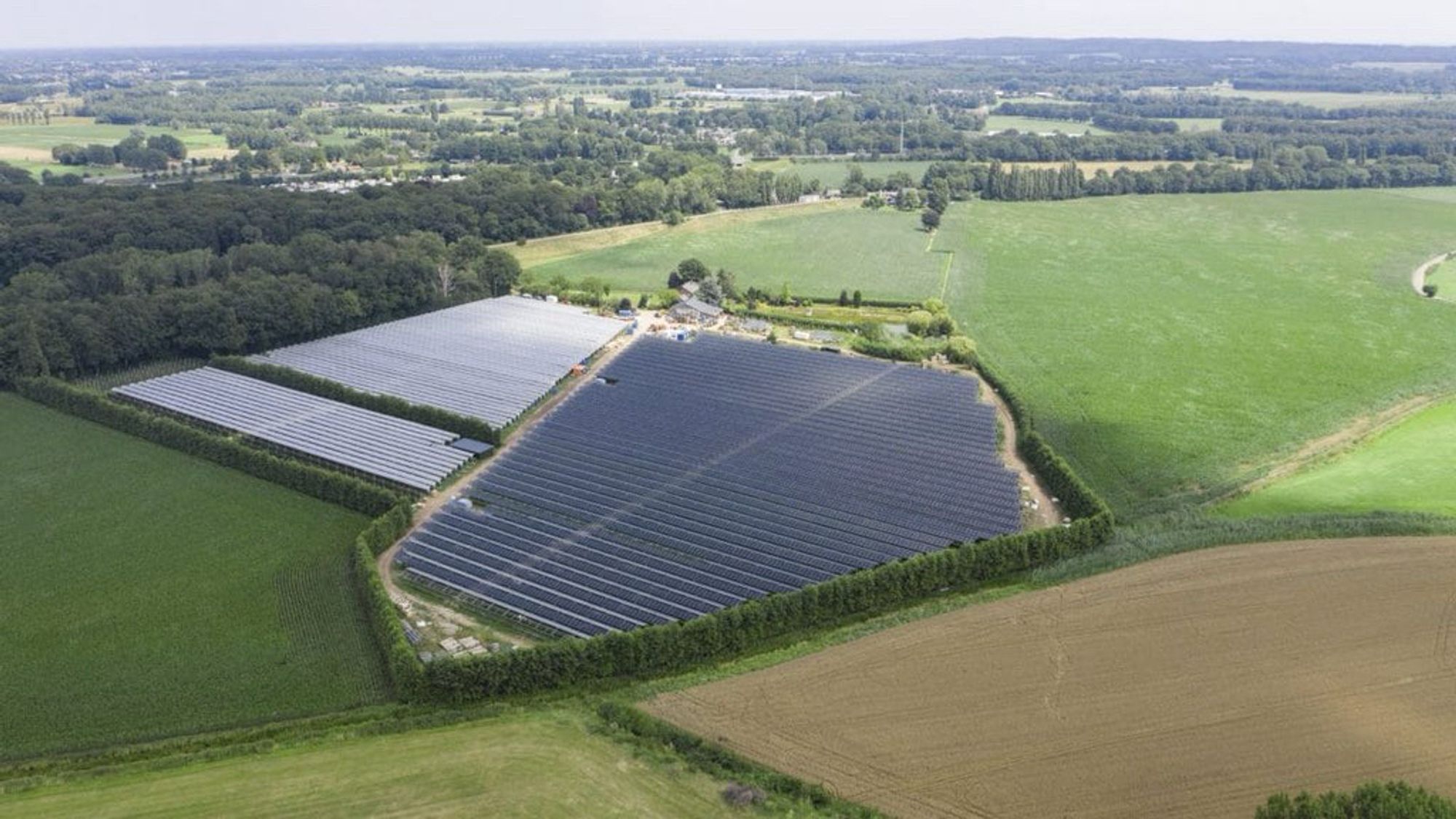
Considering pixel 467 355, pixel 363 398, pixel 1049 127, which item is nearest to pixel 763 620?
pixel 363 398

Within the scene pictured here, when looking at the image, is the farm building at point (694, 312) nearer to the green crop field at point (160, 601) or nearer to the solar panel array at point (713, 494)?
the solar panel array at point (713, 494)

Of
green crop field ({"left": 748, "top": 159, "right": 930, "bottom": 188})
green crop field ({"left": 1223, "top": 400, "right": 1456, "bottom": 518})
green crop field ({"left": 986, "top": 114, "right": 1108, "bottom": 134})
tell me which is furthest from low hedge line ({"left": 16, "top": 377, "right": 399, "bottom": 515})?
green crop field ({"left": 986, "top": 114, "right": 1108, "bottom": 134})

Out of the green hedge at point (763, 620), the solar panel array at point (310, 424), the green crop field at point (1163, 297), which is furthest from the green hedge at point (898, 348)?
the solar panel array at point (310, 424)

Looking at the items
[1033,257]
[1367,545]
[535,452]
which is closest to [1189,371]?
[1367,545]

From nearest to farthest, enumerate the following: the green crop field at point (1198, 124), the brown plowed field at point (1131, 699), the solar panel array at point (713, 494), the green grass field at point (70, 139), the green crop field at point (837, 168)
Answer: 1. the brown plowed field at point (1131, 699)
2. the solar panel array at point (713, 494)
3. the green grass field at point (70, 139)
4. the green crop field at point (837, 168)
5. the green crop field at point (1198, 124)

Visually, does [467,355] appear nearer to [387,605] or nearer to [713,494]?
[713,494]

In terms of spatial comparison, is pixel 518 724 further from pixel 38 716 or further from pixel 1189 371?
pixel 1189 371
